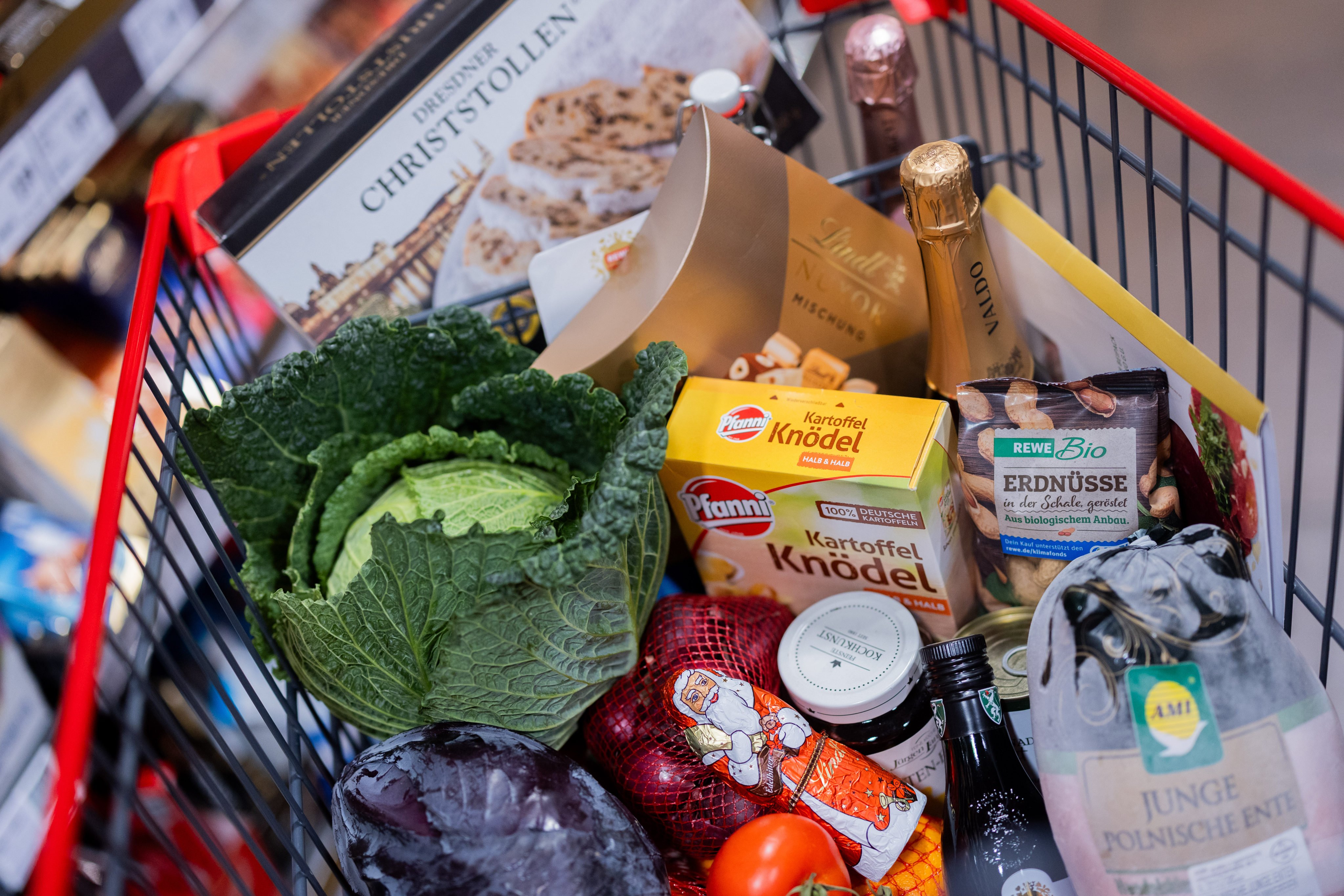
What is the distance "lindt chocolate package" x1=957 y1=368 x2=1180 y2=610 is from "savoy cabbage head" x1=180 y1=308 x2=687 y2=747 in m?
0.32

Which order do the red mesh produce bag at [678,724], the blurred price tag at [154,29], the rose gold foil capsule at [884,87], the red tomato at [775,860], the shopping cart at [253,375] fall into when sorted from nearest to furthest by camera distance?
the shopping cart at [253,375], the red tomato at [775,860], the red mesh produce bag at [678,724], the rose gold foil capsule at [884,87], the blurred price tag at [154,29]

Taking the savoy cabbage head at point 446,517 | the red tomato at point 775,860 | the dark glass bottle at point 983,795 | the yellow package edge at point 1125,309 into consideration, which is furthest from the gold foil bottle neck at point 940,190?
the red tomato at point 775,860

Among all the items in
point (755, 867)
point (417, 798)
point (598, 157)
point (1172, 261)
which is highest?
point (598, 157)

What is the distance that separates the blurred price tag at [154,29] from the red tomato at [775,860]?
1.27 metres

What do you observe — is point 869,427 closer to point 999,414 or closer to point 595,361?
point 999,414

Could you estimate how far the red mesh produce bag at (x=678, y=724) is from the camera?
1.02m

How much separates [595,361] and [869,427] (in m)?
0.33

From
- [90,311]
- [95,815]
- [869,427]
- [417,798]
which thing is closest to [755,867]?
[417,798]

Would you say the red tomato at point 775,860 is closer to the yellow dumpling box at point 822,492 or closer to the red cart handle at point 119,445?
the yellow dumpling box at point 822,492

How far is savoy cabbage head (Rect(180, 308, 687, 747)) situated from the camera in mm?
922

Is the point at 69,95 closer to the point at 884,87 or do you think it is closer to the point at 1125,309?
the point at 884,87

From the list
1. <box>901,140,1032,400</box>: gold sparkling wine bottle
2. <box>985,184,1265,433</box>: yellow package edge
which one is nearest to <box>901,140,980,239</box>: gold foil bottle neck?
<box>901,140,1032,400</box>: gold sparkling wine bottle

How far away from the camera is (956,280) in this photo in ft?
3.46

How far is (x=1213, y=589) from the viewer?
0.80 m
